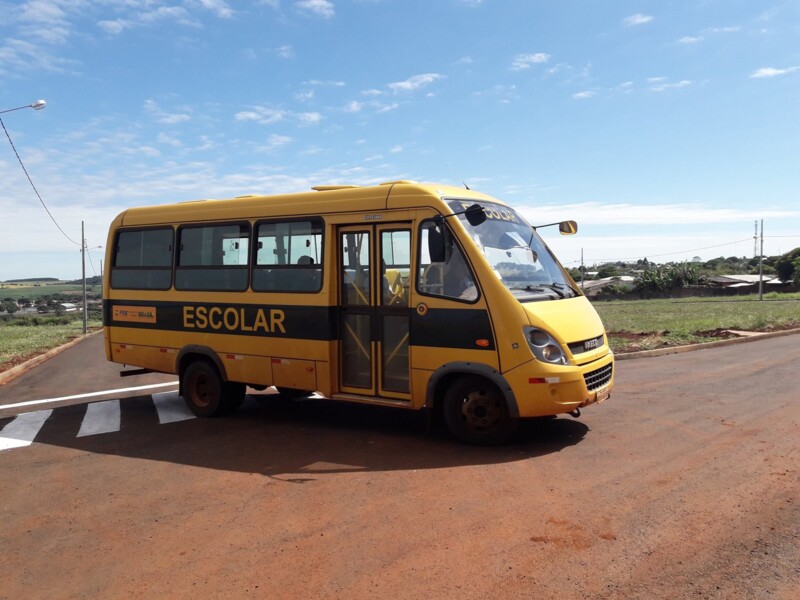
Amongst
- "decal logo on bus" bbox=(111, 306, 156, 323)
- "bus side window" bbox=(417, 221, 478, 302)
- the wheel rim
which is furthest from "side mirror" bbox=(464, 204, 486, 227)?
"decal logo on bus" bbox=(111, 306, 156, 323)

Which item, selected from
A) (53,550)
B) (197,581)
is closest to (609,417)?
(197,581)

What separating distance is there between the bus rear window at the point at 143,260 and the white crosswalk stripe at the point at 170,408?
193cm

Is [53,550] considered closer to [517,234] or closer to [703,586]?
[703,586]

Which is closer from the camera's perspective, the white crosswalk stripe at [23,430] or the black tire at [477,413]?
the black tire at [477,413]

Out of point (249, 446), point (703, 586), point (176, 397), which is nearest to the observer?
point (703, 586)

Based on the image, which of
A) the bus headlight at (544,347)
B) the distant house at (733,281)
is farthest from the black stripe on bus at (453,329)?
the distant house at (733,281)

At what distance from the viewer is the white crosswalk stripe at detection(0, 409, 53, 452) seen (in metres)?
8.62

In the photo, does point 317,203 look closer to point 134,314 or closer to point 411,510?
point 134,314

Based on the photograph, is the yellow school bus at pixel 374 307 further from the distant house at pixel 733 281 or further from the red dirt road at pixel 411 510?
the distant house at pixel 733 281

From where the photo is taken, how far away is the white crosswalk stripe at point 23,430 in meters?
8.62

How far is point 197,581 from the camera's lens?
4.42 meters

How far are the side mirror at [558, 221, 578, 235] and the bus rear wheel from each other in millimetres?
4994

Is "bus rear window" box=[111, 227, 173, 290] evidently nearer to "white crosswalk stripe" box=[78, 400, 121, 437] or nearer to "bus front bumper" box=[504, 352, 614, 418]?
"white crosswalk stripe" box=[78, 400, 121, 437]

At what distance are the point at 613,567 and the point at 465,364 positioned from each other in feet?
10.6
